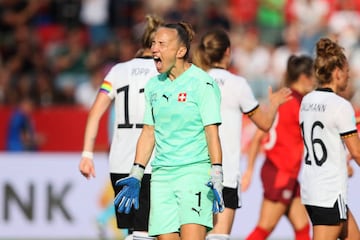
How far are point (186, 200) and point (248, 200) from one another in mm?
6909

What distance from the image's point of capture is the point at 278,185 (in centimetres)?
1195

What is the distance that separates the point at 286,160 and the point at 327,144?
2297 millimetres

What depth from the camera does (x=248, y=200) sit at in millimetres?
15719

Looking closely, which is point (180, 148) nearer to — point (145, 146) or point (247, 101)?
point (145, 146)

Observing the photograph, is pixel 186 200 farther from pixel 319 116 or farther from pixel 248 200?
pixel 248 200

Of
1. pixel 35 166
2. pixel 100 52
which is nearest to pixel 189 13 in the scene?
pixel 100 52

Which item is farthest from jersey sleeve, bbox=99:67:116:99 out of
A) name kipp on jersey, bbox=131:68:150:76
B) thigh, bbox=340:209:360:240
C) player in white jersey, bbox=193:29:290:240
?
thigh, bbox=340:209:360:240

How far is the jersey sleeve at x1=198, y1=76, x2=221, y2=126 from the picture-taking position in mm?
8852

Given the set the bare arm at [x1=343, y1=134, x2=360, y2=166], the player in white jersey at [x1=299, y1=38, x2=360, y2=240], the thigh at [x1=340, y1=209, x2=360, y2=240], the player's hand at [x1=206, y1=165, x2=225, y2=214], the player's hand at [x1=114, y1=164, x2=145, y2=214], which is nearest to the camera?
the player's hand at [x1=206, y1=165, x2=225, y2=214]

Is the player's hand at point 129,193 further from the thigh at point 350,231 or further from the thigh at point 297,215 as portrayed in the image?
the thigh at point 297,215

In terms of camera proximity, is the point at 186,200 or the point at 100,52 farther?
the point at 100,52

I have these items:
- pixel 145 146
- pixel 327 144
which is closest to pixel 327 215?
pixel 327 144

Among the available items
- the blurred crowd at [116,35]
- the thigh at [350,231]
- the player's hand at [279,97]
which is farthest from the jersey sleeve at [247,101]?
the blurred crowd at [116,35]

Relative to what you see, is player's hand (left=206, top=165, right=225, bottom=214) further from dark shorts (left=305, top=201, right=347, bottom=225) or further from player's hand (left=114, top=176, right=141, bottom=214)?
dark shorts (left=305, top=201, right=347, bottom=225)
